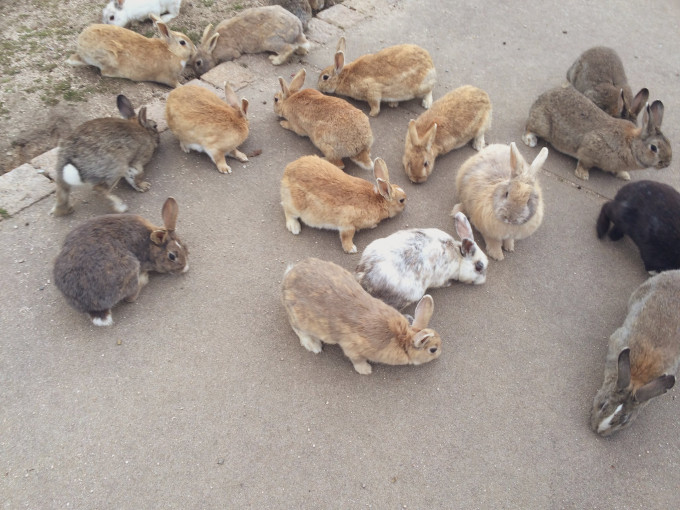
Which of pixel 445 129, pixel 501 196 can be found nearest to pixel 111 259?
pixel 501 196

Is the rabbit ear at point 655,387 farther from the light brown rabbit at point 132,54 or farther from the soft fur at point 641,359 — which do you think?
the light brown rabbit at point 132,54

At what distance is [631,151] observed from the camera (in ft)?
15.3

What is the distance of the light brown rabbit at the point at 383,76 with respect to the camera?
513 cm

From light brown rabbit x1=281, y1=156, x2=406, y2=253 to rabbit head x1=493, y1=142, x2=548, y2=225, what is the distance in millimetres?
788

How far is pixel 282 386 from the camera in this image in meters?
3.21

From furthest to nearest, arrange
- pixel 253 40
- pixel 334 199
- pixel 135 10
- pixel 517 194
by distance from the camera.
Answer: pixel 135 10 < pixel 253 40 < pixel 334 199 < pixel 517 194

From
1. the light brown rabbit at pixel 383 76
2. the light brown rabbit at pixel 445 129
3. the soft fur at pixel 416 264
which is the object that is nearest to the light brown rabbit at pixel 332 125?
the light brown rabbit at pixel 445 129

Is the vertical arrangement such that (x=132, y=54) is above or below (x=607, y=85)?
below

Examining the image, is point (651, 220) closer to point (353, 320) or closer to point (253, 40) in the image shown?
point (353, 320)

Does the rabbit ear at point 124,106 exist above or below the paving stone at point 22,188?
above

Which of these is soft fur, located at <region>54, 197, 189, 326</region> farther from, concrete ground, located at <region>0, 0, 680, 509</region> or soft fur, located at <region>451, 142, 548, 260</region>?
soft fur, located at <region>451, 142, 548, 260</region>

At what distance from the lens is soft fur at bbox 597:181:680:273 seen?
3814mm

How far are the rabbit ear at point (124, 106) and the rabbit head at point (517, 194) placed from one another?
3.21 m

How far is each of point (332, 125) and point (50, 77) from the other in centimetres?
328
